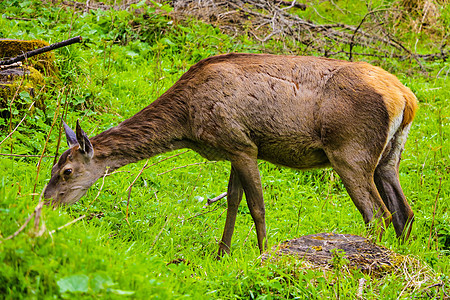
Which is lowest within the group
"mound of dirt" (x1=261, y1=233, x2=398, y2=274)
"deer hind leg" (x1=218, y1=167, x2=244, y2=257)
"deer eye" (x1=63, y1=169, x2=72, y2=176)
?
"deer hind leg" (x1=218, y1=167, x2=244, y2=257)

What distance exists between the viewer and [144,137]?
18.9ft

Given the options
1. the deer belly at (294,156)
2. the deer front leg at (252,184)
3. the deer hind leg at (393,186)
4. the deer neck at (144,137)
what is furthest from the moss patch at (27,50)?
the deer hind leg at (393,186)

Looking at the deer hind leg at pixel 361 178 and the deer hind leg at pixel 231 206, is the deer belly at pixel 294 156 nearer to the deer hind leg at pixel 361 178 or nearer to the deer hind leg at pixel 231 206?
the deer hind leg at pixel 361 178

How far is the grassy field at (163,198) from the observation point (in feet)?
10.7

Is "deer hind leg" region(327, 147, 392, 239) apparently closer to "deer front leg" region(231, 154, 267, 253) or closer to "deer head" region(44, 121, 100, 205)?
"deer front leg" region(231, 154, 267, 253)

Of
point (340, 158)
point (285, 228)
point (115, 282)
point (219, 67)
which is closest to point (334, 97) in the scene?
point (340, 158)

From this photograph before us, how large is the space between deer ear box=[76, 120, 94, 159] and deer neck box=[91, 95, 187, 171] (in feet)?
0.50

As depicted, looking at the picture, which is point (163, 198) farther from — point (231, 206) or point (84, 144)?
point (84, 144)

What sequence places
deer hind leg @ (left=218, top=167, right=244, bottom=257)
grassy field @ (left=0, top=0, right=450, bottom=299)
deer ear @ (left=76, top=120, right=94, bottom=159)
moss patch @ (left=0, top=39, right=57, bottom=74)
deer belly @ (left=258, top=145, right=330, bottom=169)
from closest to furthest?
1. grassy field @ (left=0, top=0, right=450, bottom=299)
2. deer ear @ (left=76, top=120, right=94, bottom=159)
3. deer belly @ (left=258, top=145, right=330, bottom=169)
4. deer hind leg @ (left=218, top=167, right=244, bottom=257)
5. moss patch @ (left=0, top=39, right=57, bottom=74)

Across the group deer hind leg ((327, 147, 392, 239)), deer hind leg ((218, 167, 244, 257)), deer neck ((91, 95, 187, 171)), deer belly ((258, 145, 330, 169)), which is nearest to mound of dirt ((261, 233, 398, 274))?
deer hind leg ((327, 147, 392, 239))

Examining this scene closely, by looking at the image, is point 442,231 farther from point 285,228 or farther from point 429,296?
point 429,296

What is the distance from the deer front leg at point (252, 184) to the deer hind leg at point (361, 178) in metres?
0.84

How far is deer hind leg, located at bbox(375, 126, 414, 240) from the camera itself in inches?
227

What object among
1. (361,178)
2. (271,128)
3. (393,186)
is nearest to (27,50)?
(271,128)
